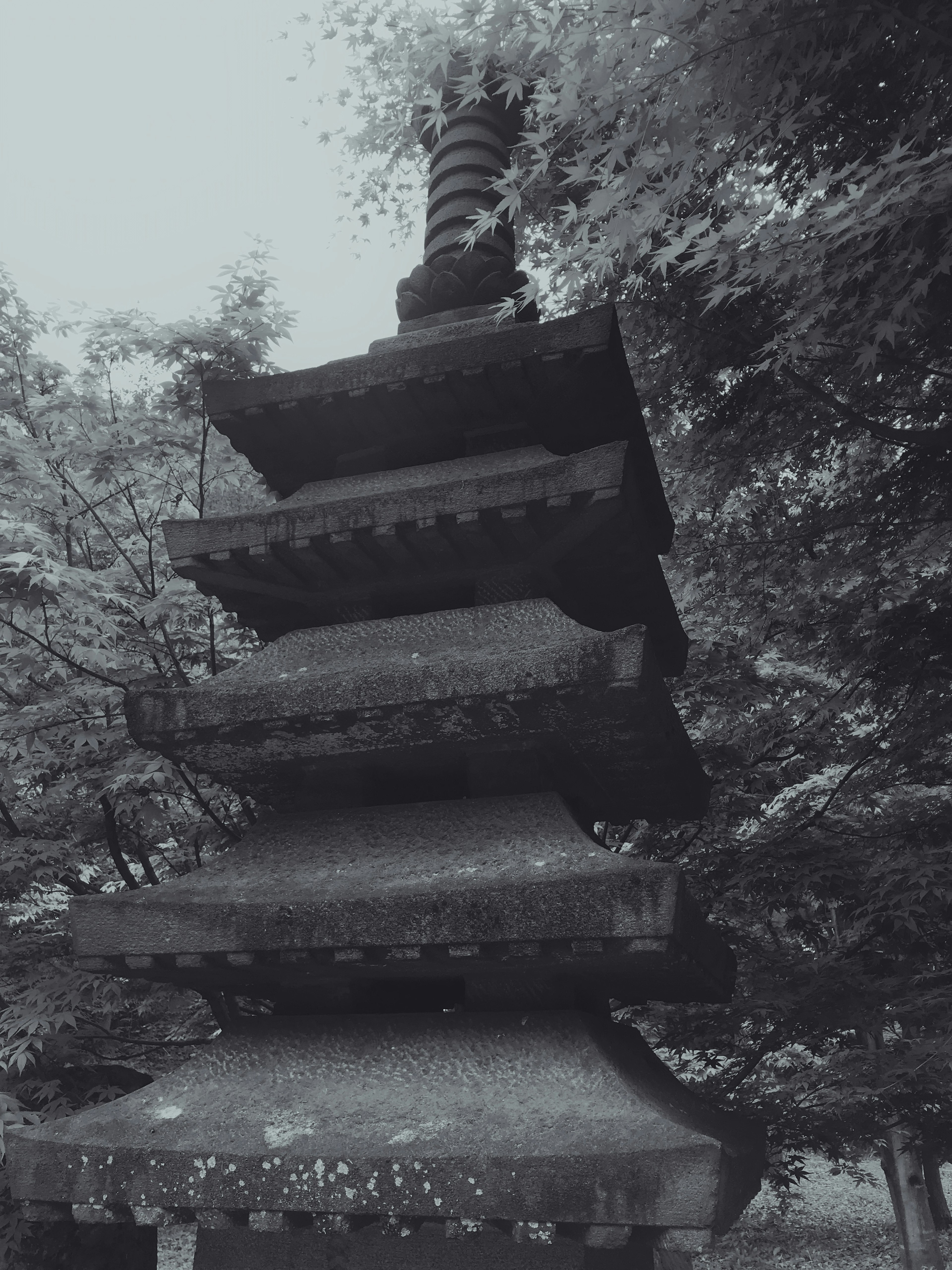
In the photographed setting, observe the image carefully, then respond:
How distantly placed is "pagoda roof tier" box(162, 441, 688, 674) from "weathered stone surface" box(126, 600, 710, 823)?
0.86 feet

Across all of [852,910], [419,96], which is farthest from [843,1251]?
[419,96]

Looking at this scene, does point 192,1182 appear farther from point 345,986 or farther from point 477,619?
point 477,619

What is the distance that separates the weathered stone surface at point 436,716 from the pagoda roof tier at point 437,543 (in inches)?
10.3

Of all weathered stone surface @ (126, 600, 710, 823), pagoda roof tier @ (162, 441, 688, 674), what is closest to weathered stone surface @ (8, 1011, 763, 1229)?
weathered stone surface @ (126, 600, 710, 823)

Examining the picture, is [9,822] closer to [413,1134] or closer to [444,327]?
[413,1134]

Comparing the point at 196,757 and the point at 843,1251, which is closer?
the point at 196,757

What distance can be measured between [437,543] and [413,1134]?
249 centimetres

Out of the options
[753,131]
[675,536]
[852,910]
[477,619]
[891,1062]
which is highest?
[753,131]

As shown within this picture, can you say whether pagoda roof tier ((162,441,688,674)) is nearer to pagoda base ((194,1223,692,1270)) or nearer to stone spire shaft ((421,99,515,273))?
stone spire shaft ((421,99,515,273))

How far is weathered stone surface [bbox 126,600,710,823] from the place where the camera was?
365 cm

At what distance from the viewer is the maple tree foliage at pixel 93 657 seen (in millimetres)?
5152

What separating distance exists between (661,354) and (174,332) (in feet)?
11.3

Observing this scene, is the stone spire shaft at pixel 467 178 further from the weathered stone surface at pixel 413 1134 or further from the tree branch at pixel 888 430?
the weathered stone surface at pixel 413 1134

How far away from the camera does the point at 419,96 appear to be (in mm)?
6805
